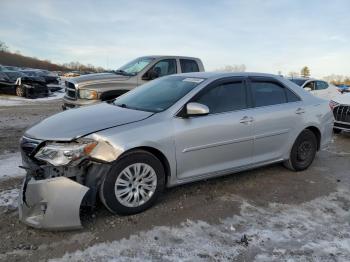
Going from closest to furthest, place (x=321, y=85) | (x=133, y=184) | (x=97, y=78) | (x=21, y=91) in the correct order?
(x=133, y=184) → (x=97, y=78) → (x=321, y=85) → (x=21, y=91)

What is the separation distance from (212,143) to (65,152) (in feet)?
5.89

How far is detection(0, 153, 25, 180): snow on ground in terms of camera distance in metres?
5.20

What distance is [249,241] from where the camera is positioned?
3.59 metres

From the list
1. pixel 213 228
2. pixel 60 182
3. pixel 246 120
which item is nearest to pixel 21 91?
pixel 246 120

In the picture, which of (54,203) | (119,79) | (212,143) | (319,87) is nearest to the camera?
(54,203)

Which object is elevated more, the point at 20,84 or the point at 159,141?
the point at 20,84

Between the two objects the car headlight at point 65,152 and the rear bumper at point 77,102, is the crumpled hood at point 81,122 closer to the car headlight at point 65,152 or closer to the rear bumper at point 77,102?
the car headlight at point 65,152

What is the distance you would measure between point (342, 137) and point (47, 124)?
7655mm

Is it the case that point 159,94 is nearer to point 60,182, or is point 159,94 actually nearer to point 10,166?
point 60,182

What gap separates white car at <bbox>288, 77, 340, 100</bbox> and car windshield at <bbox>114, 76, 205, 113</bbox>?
31.0 feet

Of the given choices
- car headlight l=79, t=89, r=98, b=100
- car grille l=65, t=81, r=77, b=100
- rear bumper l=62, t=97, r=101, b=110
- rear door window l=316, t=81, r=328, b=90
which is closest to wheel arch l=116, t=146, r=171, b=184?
rear bumper l=62, t=97, r=101, b=110

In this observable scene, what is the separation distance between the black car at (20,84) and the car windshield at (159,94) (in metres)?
15.8

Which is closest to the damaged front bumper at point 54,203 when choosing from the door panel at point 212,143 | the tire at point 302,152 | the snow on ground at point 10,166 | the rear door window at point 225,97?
the door panel at point 212,143

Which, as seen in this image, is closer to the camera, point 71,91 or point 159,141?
point 159,141
